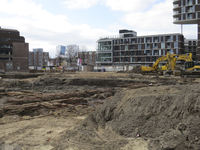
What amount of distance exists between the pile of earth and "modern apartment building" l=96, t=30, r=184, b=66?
2744 inches

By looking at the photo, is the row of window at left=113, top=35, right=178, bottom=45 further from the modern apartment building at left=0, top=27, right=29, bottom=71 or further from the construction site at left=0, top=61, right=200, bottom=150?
the construction site at left=0, top=61, right=200, bottom=150

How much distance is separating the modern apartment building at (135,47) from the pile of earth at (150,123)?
6969 centimetres

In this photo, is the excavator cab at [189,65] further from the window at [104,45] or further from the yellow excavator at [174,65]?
the window at [104,45]

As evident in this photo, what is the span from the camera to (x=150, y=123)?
4508 millimetres

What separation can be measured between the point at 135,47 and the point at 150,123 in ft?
258

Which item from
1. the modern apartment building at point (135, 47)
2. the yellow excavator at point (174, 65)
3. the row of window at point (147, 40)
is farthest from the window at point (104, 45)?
the yellow excavator at point (174, 65)

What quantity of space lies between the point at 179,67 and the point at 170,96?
26003 mm

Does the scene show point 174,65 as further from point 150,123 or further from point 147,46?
point 147,46

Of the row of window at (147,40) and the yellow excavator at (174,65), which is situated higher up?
the row of window at (147,40)

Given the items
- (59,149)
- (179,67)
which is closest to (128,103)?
(59,149)

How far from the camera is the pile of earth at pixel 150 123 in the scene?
384 centimetres

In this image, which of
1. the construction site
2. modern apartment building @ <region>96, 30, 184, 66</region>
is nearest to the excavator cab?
the construction site

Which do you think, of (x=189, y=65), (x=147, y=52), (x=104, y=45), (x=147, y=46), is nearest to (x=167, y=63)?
(x=189, y=65)

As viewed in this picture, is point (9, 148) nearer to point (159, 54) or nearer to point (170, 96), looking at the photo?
point (170, 96)
